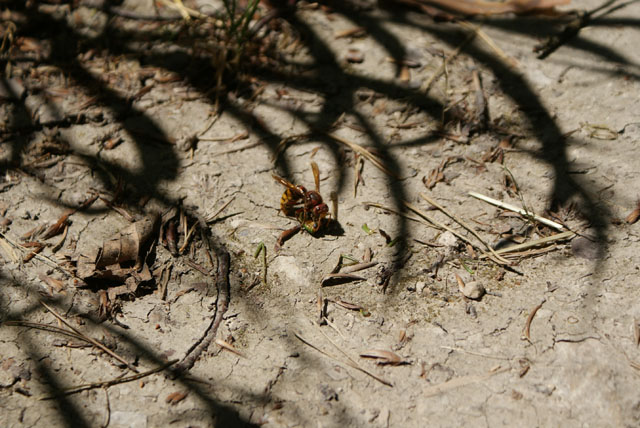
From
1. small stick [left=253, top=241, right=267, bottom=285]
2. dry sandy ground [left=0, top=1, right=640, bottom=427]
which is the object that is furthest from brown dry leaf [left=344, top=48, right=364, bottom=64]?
small stick [left=253, top=241, right=267, bottom=285]

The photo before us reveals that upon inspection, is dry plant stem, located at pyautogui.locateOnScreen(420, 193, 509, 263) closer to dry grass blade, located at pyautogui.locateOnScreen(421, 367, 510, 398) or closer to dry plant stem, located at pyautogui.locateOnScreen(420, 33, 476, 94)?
dry grass blade, located at pyautogui.locateOnScreen(421, 367, 510, 398)

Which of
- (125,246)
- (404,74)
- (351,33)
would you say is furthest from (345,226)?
(351,33)

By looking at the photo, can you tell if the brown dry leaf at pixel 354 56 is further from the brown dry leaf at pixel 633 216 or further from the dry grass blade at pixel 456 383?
the dry grass blade at pixel 456 383

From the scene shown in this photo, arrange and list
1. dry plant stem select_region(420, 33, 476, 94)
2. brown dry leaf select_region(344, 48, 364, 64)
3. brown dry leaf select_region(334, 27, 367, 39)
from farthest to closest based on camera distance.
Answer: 1. brown dry leaf select_region(334, 27, 367, 39)
2. brown dry leaf select_region(344, 48, 364, 64)
3. dry plant stem select_region(420, 33, 476, 94)

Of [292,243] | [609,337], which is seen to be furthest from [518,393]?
[292,243]

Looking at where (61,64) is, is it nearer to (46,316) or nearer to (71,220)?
(71,220)

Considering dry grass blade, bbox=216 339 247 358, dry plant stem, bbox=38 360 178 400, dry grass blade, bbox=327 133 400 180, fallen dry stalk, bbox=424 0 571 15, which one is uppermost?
fallen dry stalk, bbox=424 0 571 15

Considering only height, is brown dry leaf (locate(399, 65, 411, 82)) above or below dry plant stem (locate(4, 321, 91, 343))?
above
